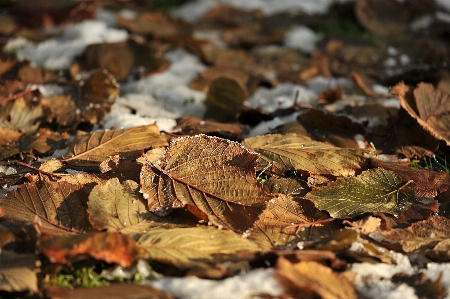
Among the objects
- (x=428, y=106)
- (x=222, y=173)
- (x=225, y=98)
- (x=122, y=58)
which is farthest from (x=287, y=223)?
(x=122, y=58)

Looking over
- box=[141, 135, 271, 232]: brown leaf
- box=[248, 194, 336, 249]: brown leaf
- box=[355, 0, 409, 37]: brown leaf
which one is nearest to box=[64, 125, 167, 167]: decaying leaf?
box=[141, 135, 271, 232]: brown leaf

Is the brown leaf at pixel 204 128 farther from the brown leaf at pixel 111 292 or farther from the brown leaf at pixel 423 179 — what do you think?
the brown leaf at pixel 111 292

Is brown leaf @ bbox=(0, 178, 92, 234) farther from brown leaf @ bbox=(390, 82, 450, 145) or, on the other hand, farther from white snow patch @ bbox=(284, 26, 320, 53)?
white snow patch @ bbox=(284, 26, 320, 53)

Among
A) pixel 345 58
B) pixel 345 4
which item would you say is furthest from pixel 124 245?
A: pixel 345 4

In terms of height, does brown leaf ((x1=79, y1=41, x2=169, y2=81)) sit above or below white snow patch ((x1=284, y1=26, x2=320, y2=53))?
above

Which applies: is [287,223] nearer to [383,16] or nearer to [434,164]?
[434,164]

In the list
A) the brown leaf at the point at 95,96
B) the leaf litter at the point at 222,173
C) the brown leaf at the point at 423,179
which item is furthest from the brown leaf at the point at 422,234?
the brown leaf at the point at 95,96
